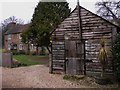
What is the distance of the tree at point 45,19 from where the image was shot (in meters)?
26.0

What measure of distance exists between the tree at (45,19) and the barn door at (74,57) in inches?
334

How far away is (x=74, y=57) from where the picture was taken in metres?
17.0

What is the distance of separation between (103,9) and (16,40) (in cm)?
2817

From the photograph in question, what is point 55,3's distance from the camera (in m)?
31.4

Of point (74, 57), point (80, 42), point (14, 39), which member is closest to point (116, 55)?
point (80, 42)

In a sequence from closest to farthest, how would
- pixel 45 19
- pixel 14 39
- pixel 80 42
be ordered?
pixel 80 42
pixel 45 19
pixel 14 39

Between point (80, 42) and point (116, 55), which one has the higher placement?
point (80, 42)

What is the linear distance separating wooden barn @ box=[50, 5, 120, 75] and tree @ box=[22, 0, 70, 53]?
779 cm

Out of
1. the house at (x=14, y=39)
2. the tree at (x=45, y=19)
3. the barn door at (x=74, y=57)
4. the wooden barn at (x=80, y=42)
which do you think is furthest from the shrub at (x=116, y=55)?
the house at (x=14, y=39)

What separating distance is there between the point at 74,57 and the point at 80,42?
124 cm

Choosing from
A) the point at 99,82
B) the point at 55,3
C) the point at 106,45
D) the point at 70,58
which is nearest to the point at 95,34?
the point at 106,45

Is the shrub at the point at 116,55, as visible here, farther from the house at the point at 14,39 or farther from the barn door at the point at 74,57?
the house at the point at 14,39

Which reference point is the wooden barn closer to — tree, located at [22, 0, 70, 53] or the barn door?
the barn door

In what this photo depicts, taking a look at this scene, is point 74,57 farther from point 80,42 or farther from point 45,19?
point 45,19
